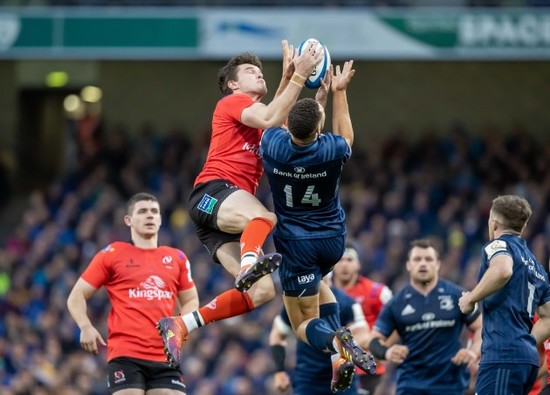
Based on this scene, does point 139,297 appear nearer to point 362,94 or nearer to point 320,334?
point 320,334

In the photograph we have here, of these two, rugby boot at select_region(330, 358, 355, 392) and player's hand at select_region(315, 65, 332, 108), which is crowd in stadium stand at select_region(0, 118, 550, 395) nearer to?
rugby boot at select_region(330, 358, 355, 392)

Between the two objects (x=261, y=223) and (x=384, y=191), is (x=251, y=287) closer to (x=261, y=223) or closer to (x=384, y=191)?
(x=261, y=223)

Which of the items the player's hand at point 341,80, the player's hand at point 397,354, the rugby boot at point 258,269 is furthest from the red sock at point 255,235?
the player's hand at point 397,354

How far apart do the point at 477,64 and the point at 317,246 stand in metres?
15.8

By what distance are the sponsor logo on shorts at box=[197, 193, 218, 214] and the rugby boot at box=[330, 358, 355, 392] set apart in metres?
1.48

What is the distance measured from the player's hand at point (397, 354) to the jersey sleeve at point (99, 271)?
99.5 inches

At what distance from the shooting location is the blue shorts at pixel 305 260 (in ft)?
30.7

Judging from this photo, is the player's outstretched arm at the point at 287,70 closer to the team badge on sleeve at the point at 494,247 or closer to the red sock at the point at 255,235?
the red sock at the point at 255,235

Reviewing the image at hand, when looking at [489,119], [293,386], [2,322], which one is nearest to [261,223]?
[293,386]

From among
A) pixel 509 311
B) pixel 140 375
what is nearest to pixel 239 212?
pixel 140 375

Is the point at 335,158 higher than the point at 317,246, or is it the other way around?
the point at 335,158

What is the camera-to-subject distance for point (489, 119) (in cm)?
2412

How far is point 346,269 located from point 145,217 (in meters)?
2.36

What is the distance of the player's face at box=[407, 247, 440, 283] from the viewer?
11.2 metres
